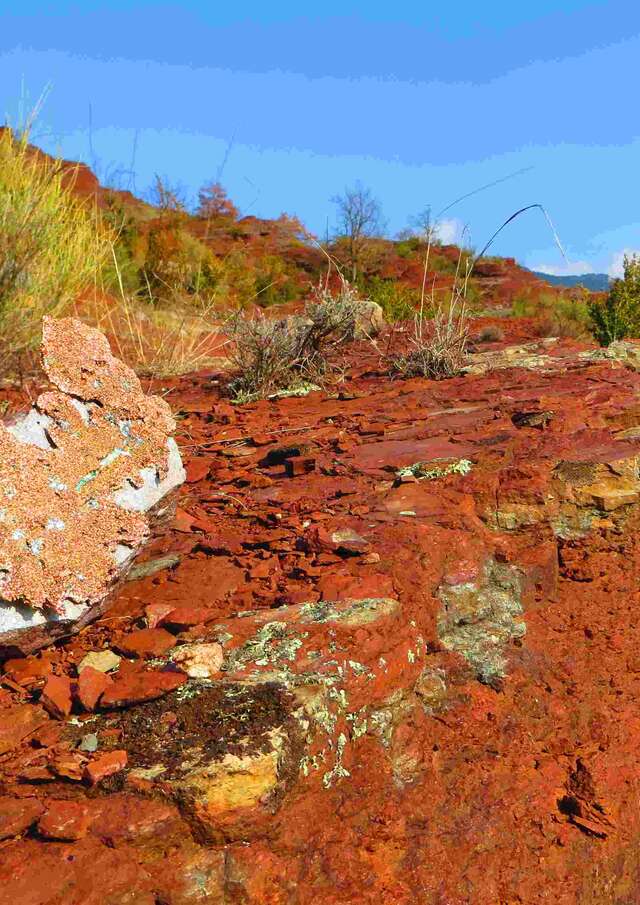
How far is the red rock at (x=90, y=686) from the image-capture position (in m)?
2.23

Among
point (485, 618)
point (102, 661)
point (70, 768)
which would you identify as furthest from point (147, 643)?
point (485, 618)

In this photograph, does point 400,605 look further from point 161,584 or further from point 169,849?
point 169,849

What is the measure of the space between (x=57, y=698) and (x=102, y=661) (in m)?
0.21

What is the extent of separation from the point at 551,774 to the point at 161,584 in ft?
4.39

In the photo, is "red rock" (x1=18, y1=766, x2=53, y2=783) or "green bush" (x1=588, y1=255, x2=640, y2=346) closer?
"red rock" (x1=18, y1=766, x2=53, y2=783)

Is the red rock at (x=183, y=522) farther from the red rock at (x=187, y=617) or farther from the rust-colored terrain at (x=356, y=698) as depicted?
the red rock at (x=187, y=617)

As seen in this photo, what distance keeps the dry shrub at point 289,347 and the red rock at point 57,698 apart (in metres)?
4.12

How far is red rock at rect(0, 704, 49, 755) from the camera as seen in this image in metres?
2.16

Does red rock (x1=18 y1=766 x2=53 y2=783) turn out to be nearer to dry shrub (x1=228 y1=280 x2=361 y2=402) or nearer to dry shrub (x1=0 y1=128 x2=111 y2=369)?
dry shrub (x1=228 y1=280 x2=361 y2=402)

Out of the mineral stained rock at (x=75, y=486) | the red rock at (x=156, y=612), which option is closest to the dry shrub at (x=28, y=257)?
the mineral stained rock at (x=75, y=486)

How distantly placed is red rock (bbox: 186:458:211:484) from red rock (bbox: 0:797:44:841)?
2.23 meters

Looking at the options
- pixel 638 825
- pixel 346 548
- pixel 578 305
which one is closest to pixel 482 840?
pixel 638 825

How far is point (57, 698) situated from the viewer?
2.26 metres

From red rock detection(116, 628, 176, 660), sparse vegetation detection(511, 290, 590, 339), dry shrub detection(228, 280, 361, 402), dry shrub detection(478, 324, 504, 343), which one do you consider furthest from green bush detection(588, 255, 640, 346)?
red rock detection(116, 628, 176, 660)
